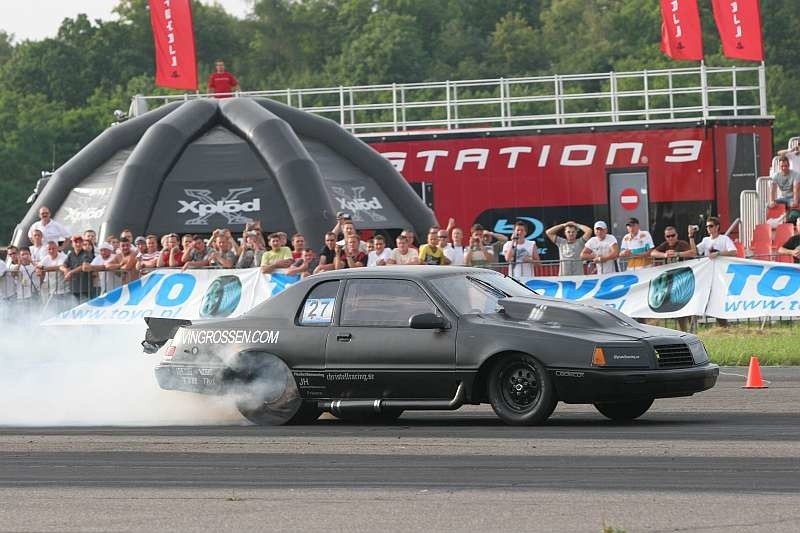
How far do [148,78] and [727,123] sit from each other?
84.8 metres

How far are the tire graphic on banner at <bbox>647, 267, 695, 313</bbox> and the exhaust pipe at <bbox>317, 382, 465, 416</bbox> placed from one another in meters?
8.48

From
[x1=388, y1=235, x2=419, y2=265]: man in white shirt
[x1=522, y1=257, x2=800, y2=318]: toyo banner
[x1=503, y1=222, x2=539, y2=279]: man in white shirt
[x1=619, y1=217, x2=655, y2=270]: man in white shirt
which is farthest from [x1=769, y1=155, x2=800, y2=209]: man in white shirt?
[x1=388, y1=235, x2=419, y2=265]: man in white shirt

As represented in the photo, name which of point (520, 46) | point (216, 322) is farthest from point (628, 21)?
point (216, 322)

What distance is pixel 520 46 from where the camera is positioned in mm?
113562

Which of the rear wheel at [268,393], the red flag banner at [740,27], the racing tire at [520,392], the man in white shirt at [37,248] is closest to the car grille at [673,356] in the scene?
the racing tire at [520,392]

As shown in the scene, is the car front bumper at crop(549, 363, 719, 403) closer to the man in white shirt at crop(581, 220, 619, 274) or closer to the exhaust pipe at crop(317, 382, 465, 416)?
the exhaust pipe at crop(317, 382, 465, 416)

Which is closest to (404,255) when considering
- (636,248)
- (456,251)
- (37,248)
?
(456,251)

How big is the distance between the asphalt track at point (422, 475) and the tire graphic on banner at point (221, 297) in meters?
8.30

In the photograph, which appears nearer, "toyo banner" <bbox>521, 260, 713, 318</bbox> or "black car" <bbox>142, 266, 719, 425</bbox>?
"black car" <bbox>142, 266, 719, 425</bbox>

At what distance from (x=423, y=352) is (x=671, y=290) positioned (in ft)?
28.5

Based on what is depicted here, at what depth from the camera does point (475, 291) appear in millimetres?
13078

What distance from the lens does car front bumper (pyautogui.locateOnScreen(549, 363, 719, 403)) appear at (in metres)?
12.0

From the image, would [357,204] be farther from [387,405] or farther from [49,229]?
[387,405]

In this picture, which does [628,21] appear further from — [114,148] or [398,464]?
[398,464]
